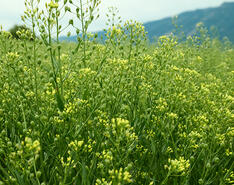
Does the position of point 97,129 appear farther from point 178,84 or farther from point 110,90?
point 178,84

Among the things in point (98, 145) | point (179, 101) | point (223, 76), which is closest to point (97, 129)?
point (98, 145)

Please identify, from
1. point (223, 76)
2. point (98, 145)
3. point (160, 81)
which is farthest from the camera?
point (223, 76)

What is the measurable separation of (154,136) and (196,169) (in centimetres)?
56

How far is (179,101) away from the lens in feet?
9.87

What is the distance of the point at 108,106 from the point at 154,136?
0.63m

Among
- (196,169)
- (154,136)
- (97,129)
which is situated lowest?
(196,169)

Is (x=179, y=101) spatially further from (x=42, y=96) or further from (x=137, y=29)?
(x=42, y=96)

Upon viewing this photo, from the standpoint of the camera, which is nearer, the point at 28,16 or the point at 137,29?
the point at 28,16

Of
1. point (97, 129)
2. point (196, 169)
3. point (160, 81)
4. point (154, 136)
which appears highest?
point (160, 81)

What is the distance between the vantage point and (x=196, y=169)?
259 cm

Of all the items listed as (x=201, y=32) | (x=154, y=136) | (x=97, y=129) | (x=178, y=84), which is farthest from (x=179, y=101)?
(x=201, y=32)

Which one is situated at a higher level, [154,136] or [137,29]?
[137,29]

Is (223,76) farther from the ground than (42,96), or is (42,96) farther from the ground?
(42,96)

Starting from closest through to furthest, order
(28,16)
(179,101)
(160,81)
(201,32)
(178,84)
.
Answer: (28,16) < (179,101) < (178,84) < (160,81) < (201,32)
